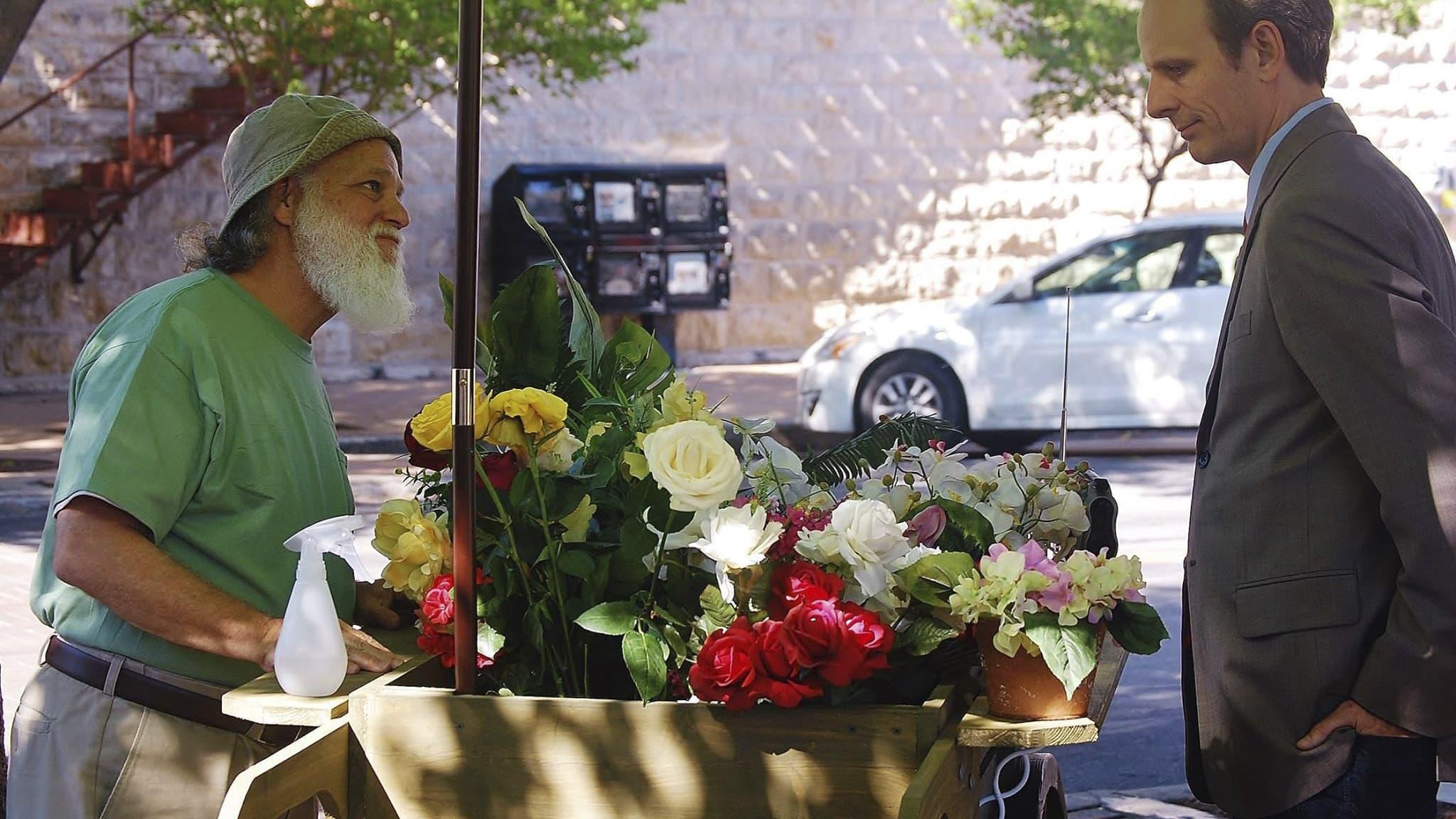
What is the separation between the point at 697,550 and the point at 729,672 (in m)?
0.32

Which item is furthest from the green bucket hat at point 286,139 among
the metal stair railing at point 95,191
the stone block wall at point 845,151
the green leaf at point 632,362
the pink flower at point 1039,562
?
the stone block wall at point 845,151

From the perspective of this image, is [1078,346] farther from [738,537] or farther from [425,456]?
[738,537]

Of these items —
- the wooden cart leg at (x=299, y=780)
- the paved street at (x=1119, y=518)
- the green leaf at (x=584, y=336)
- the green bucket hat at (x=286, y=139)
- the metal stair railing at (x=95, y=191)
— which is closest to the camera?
the wooden cart leg at (x=299, y=780)

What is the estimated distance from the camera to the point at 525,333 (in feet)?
8.54

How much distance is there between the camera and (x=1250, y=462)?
90.5 inches

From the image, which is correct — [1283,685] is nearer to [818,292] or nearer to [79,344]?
[79,344]

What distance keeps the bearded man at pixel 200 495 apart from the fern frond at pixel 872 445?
808mm

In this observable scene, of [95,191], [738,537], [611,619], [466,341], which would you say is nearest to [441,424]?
[466,341]

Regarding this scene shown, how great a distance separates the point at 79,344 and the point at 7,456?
4716mm

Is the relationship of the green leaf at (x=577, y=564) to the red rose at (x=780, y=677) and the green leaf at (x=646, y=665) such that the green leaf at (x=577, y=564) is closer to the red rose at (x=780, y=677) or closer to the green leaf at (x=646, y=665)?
the green leaf at (x=646, y=665)

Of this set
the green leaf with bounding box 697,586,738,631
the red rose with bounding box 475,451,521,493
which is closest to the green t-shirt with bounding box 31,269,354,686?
the red rose with bounding box 475,451,521,493

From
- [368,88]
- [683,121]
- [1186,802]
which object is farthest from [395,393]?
[1186,802]

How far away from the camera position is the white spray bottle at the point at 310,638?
2311 millimetres

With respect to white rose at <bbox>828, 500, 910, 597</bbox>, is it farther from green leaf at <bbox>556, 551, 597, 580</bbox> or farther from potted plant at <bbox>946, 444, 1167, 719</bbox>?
green leaf at <bbox>556, 551, 597, 580</bbox>
